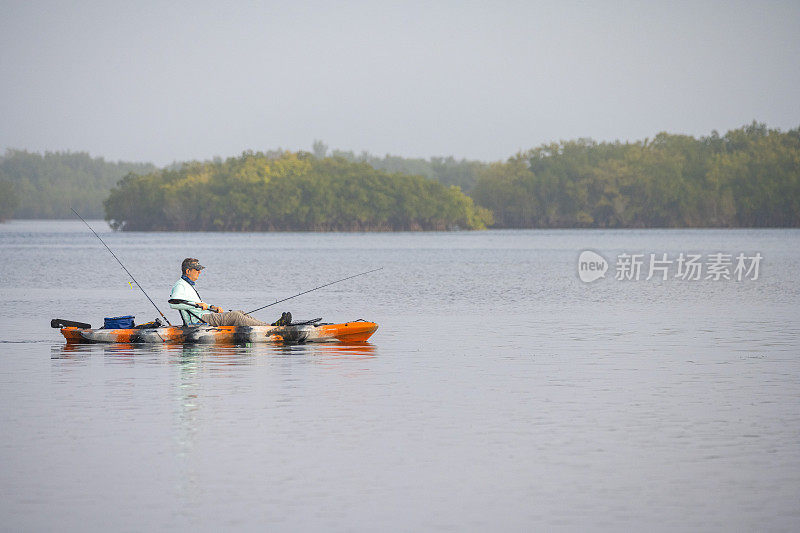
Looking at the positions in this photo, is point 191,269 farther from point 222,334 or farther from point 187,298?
point 222,334

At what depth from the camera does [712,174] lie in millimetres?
168250

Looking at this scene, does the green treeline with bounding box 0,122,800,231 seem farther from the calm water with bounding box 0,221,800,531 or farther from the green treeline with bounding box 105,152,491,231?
the calm water with bounding box 0,221,800,531

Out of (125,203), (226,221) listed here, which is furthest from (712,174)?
(125,203)

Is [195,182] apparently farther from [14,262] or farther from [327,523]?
[327,523]

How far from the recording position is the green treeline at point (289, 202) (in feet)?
557

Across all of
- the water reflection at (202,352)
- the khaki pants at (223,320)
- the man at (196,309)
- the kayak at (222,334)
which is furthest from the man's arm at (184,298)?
the water reflection at (202,352)

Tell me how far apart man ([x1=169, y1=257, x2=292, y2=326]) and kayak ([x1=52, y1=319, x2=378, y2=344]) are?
152 millimetres

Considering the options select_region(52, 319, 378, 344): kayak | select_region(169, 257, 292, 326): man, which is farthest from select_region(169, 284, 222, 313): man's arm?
select_region(52, 319, 378, 344): kayak

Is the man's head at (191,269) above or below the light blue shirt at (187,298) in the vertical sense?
above

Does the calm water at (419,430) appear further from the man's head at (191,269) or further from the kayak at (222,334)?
the man's head at (191,269)

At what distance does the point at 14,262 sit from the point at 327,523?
60.2 metres

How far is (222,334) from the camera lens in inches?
795

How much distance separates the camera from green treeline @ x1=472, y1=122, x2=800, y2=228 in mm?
166500

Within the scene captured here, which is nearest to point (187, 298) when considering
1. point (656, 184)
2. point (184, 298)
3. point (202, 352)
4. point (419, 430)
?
point (184, 298)
